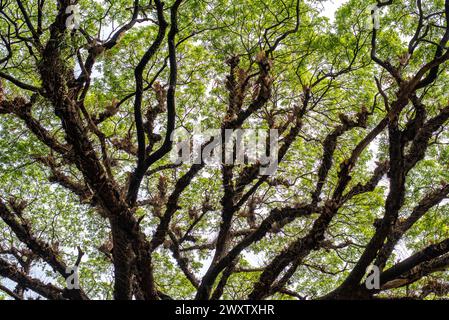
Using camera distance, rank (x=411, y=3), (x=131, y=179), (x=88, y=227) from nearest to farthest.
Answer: (x=131, y=179) < (x=411, y=3) < (x=88, y=227)

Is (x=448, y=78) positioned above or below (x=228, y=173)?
above

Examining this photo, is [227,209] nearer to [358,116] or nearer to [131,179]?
[131,179]

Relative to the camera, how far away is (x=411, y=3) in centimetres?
743

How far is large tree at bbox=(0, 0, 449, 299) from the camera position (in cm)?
525

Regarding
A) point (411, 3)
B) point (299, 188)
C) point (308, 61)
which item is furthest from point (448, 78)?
point (299, 188)

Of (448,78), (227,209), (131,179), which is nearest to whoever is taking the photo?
(131,179)

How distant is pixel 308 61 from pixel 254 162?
2757mm

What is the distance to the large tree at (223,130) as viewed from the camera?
525 cm

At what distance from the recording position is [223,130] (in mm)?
7168

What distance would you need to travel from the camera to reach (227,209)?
6.97 metres
